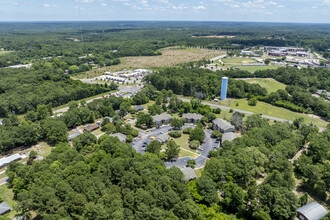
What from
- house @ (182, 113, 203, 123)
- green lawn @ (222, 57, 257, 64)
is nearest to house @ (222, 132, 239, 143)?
house @ (182, 113, 203, 123)

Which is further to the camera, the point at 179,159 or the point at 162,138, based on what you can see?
the point at 162,138

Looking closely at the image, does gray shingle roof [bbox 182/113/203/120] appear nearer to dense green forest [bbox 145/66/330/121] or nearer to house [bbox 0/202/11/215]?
dense green forest [bbox 145/66/330/121]

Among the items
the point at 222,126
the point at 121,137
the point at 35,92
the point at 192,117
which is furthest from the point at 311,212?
the point at 35,92

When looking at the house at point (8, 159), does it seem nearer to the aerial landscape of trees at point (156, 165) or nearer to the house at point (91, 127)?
the aerial landscape of trees at point (156, 165)

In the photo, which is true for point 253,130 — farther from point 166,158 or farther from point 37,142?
point 37,142

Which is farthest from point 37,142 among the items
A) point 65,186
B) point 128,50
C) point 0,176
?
point 128,50

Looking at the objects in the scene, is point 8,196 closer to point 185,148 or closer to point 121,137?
point 121,137
